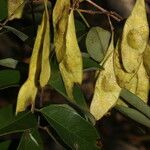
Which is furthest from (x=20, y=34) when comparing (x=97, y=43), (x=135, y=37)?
(x=135, y=37)

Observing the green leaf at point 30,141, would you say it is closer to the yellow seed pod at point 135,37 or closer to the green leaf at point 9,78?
the green leaf at point 9,78

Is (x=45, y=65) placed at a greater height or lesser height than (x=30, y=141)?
greater

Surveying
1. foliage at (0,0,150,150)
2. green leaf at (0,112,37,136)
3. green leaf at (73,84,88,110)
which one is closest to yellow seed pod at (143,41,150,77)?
foliage at (0,0,150,150)

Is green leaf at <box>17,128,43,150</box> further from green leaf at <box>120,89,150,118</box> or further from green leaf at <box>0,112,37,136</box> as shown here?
green leaf at <box>120,89,150,118</box>

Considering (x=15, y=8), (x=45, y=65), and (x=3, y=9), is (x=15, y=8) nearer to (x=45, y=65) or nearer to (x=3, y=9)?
(x=3, y=9)

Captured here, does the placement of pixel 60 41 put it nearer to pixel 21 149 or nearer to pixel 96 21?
pixel 21 149
